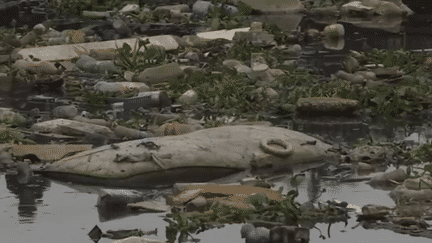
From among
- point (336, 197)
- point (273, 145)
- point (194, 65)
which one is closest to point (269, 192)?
point (336, 197)

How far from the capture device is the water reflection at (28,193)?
729 centimetres

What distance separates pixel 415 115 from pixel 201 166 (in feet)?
11.2

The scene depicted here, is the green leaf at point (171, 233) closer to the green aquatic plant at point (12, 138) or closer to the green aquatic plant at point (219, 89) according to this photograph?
the green aquatic plant at point (12, 138)

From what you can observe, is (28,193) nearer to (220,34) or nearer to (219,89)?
(219,89)

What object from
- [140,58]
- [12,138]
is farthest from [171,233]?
[140,58]

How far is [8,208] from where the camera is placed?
7.48 m

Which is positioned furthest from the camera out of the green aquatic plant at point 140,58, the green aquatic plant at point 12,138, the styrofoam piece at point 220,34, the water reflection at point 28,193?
the styrofoam piece at point 220,34

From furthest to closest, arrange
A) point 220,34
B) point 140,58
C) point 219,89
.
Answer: point 220,34
point 140,58
point 219,89

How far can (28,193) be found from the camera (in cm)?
793

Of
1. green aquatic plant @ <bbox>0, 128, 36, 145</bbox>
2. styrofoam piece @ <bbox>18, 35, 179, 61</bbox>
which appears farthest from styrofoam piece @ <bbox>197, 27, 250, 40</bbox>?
green aquatic plant @ <bbox>0, 128, 36, 145</bbox>

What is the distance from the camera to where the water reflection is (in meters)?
7.29

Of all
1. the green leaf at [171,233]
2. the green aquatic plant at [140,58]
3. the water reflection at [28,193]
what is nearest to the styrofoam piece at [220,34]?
the green aquatic plant at [140,58]

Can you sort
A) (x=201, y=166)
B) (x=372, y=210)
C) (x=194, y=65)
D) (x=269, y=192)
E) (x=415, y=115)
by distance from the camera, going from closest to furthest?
(x=372, y=210), (x=269, y=192), (x=201, y=166), (x=415, y=115), (x=194, y=65)

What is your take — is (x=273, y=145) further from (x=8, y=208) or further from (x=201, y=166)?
(x=8, y=208)
